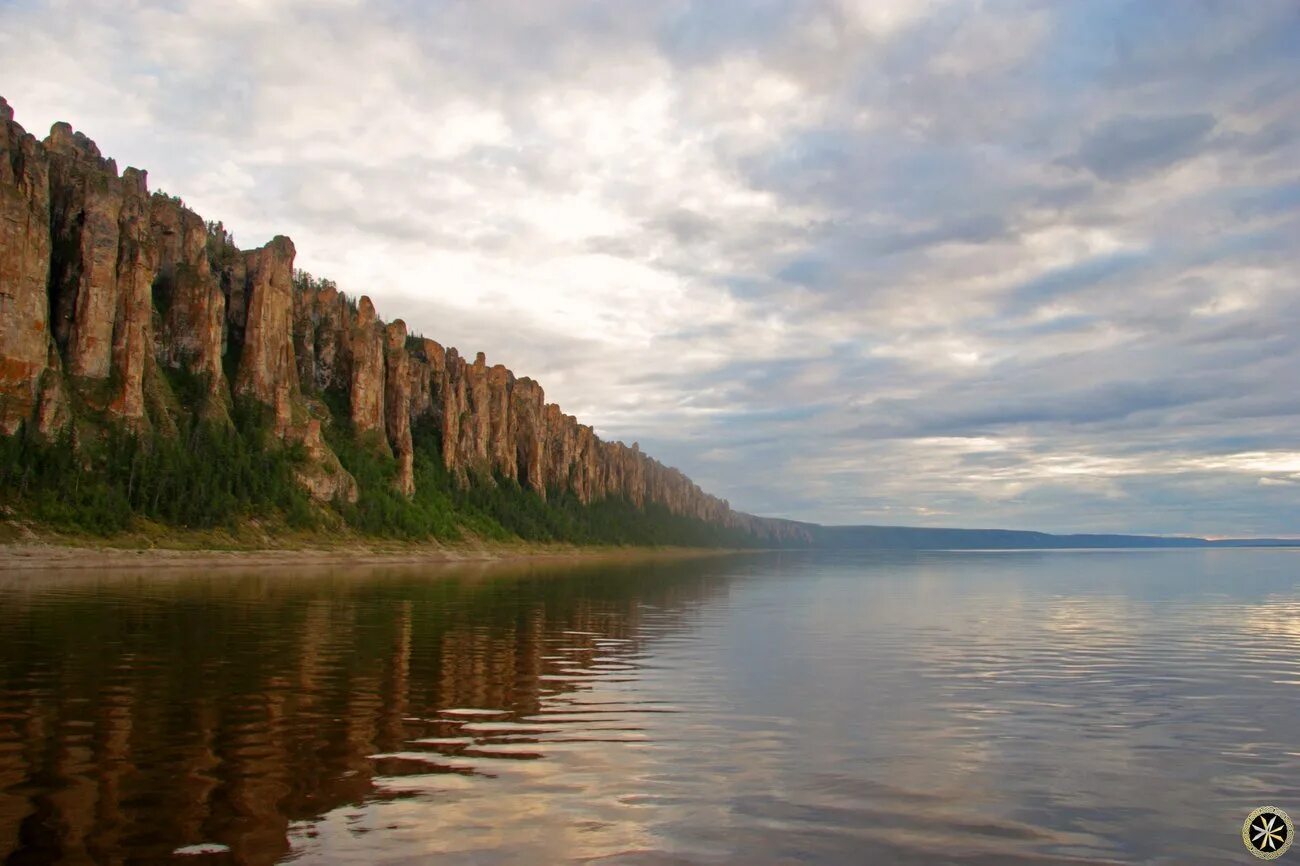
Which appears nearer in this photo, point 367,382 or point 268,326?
point 268,326

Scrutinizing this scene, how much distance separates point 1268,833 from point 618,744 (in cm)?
920

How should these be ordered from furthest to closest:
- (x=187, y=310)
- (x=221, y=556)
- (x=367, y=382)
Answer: (x=367, y=382) → (x=187, y=310) → (x=221, y=556)

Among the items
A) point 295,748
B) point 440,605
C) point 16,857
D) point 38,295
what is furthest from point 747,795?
point 38,295

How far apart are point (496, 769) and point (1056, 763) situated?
352 inches

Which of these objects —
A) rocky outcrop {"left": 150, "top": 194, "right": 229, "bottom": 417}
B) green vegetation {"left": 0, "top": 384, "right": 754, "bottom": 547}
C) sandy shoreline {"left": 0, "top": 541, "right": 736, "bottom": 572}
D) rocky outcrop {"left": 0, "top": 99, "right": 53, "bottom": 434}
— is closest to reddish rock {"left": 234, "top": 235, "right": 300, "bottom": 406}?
rocky outcrop {"left": 150, "top": 194, "right": 229, "bottom": 417}

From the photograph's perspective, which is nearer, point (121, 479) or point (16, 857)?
point (16, 857)

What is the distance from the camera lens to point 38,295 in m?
101

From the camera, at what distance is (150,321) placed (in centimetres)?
12250

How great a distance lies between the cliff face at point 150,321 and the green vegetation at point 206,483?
287 centimetres

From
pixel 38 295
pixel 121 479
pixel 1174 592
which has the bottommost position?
pixel 1174 592

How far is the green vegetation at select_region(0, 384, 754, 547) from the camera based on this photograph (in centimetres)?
8881

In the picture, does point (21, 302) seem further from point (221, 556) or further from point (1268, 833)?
point (1268, 833)

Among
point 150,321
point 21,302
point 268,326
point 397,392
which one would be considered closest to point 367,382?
point 397,392

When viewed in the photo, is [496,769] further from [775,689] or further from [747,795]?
[775,689]
